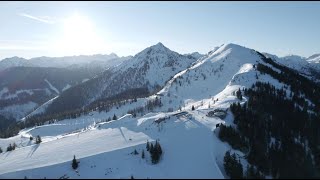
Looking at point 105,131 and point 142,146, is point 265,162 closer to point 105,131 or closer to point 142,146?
point 142,146

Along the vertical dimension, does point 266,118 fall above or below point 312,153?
above

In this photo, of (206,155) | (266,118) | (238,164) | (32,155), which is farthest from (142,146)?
(266,118)

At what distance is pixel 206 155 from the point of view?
134m

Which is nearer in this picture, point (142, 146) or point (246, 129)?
point (142, 146)

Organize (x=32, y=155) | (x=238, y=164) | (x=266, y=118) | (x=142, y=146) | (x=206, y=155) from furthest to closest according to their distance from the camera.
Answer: (x=266, y=118) < (x=32, y=155) < (x=142, y=146) < (x=206, y=155) < (x=238, y=164)

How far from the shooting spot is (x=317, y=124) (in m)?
184

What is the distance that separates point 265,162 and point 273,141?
24.7 meters

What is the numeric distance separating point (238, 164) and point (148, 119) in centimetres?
6396

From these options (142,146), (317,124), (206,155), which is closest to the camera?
(206,155)

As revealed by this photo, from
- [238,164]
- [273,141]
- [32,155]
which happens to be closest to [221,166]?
[238,164]

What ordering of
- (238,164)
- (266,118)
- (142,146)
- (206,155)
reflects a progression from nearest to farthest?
(238,164) < (206,155) < (142,146) < (266,118)

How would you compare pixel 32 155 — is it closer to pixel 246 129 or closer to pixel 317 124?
pixel 246 129

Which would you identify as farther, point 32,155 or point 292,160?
point 32,155

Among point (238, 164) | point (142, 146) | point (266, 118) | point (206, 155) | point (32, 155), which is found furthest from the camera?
point (266, 118)
